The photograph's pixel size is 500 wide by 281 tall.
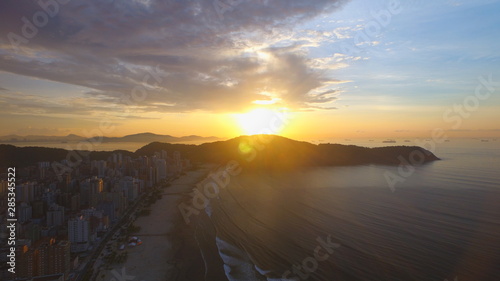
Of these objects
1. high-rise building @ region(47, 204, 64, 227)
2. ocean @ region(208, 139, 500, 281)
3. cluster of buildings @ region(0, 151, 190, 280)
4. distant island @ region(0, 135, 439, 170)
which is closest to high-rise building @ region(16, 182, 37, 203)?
cluster of buildings @ region(0, 151, 190, 280)

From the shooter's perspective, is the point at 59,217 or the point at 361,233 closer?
the point at 361,233

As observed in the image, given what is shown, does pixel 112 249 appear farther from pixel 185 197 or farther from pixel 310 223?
pixel 185 197

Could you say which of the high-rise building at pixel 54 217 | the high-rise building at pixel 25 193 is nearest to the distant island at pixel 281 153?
the high-rise building at pixel 25 193

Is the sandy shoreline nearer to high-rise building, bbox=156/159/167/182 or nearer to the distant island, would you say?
high-rise building, bbox=156/159/167/182

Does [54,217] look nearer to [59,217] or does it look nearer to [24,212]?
[59,217]

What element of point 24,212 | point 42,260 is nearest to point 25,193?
point 24,212

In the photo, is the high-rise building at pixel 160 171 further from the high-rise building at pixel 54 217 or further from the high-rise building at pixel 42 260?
the high-rise building at pixel 42 260

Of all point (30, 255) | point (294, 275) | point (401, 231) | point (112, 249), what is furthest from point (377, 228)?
point (30, 255)
